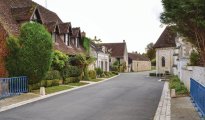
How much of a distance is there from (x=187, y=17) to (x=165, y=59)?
4257 centimetres

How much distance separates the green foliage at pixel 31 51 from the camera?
69.2 ft

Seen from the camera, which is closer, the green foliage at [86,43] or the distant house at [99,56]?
the green foliage at [86,43]

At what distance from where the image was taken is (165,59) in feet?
195

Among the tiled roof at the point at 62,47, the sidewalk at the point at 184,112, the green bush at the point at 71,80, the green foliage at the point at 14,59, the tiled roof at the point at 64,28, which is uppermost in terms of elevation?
the tiled roof at the point at 64,28

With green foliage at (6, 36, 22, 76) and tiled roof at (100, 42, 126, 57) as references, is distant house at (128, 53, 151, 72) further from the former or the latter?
green foliage at (6, 36, 22, 76)

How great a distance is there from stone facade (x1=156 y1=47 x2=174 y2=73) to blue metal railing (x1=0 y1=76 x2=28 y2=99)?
132 ft

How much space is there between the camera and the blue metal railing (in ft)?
61.2

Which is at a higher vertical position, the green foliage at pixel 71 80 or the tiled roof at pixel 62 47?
the tiled roof at pixel 62 47

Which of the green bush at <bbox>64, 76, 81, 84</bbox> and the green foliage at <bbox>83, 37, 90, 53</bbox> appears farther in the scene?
the green foliage at <bbox>83, 37, 90, 53</bbox>

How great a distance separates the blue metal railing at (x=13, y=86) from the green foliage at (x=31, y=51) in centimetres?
69

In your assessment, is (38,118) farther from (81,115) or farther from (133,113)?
(133,113)

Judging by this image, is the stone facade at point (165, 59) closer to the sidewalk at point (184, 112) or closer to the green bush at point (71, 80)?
the green bush at point (71, 80)

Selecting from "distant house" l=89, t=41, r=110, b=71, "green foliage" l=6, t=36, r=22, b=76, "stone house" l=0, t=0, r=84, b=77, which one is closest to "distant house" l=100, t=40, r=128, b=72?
"distant house" l=89, t=41, r=110, b=71

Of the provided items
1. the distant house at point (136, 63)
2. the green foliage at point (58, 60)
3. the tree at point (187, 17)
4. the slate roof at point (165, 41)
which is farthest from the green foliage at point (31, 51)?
the distant house at point (136, 63)
